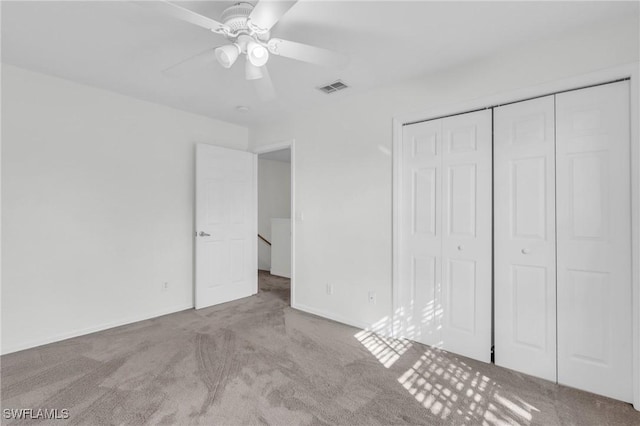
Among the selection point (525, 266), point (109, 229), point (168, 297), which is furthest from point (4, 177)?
point (525, 266)

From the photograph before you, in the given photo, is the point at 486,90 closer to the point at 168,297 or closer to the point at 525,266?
the point at 525,266

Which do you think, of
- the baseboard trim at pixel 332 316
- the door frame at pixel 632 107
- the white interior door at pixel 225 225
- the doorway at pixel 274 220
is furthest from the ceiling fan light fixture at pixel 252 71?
the doorway at pixel 274 220

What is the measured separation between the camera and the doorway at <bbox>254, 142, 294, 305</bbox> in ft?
18.7

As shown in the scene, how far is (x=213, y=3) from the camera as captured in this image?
70.8 inches

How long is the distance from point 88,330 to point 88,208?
47.5 inches

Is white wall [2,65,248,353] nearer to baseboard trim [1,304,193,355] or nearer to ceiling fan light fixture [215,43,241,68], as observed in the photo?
baseboard trim [1,304,193,355]

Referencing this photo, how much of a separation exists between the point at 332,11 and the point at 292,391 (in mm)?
2455

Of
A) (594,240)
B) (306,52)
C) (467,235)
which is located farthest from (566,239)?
(306,52)

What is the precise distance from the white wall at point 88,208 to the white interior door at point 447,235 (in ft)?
8.74

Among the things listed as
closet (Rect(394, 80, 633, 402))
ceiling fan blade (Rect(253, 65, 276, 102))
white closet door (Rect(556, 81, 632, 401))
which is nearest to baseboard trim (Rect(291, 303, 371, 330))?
closet (Rect(394, 80, 633, 402))

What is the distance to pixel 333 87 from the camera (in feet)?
9.95

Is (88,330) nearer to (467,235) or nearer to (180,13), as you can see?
(180,13)

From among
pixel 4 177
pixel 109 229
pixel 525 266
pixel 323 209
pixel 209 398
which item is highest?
pixel 4 177

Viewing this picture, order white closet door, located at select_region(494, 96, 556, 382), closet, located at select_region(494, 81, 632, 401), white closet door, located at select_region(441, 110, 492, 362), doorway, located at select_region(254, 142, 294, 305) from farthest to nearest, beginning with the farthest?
doorway, located at select_region(254, 142, 294, 305)
white closet door, located at select_region(441, 110, 492, 362)
white closet door, located at select_region(494, 96, 556, 382)
closet, located at select_region(494, 81, 632, 401)
